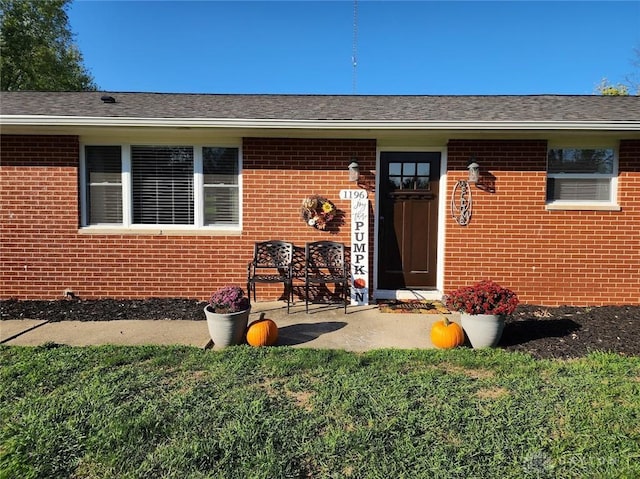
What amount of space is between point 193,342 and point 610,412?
3.88 metres

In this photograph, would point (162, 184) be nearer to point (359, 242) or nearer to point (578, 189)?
point (359, 242)

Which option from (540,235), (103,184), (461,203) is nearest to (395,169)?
(461,203)

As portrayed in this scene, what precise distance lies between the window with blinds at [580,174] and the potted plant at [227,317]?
4.96 metres

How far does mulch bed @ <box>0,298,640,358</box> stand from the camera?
4.30 m

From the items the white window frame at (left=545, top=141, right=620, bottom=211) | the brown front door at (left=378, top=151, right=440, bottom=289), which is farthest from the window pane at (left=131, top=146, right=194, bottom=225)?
the white window frame at (left=545, top=141, right=620, bottom=211)

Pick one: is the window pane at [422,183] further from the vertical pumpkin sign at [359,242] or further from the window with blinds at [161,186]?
the window with blinds at [161,186]

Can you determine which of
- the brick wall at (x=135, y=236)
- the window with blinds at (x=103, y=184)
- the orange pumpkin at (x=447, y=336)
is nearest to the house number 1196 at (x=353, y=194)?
the brick wall at (x=135, y=236)

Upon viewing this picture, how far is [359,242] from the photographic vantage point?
19.7 ft

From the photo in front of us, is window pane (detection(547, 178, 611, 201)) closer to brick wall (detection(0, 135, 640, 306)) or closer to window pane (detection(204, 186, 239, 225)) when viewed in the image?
brick wall (detection(0, 135, 640, 306))

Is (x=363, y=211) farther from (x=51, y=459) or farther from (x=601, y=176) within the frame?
(x=51, y=459)

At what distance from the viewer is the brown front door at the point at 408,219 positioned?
250 inches

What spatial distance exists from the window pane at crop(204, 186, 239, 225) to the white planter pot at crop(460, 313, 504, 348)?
12.5 feet

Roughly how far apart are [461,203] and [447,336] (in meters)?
2.54

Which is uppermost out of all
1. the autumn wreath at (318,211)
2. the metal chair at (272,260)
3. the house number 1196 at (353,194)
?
the house number 1196 at (353,194)
